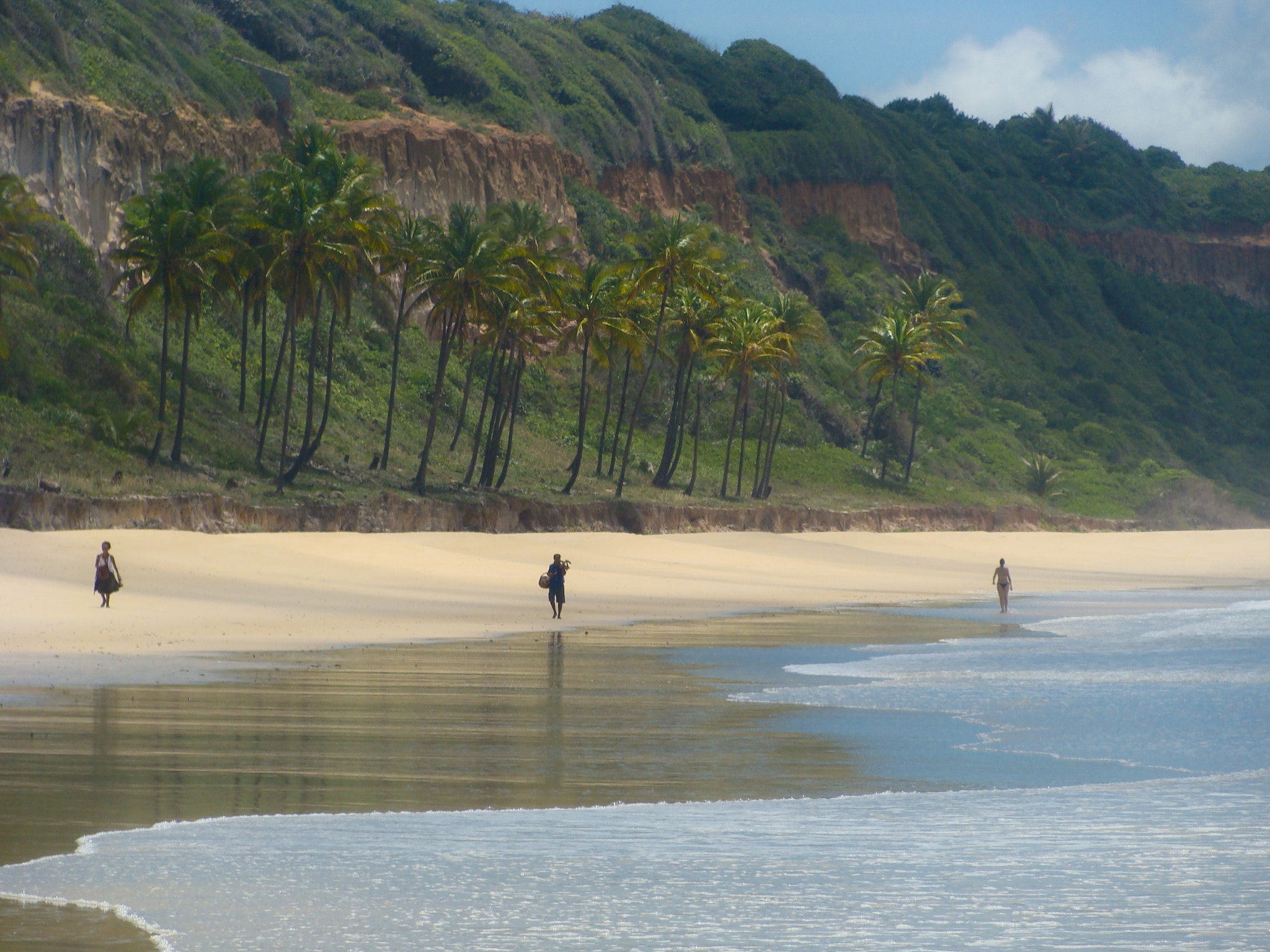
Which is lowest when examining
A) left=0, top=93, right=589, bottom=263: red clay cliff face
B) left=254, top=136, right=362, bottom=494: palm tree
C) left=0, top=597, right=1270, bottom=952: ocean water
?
left=0, top=597, right=1270, bottom=952: ocean water

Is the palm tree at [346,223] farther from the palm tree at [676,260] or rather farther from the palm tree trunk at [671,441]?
the palm tree trunk at [671,441]

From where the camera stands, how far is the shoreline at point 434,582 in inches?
724

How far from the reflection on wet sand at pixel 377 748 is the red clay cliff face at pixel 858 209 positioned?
273ft

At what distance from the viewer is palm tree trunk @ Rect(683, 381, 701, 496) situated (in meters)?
55.8

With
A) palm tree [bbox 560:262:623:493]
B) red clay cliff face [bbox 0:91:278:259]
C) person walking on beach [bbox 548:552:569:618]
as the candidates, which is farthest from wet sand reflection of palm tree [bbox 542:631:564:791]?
palm tree [bbox 560:262:623:493]

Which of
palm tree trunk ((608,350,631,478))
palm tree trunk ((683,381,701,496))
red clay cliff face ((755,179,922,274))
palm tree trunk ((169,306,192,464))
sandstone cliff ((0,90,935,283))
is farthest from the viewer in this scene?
red clay cliff face ((755,179,922,274))

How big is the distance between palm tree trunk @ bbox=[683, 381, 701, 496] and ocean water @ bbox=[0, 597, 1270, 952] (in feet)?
149

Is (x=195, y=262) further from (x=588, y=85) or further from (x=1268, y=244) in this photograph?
(x=1268, y=244)

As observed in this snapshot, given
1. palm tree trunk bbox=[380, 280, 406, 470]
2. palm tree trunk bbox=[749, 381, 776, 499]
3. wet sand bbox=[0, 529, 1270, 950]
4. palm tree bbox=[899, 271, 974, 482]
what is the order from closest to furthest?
wet sand bbox=[0, 529, 1270, 950]
palm tree trunk bbox=[380, 280, 406, 470]
palm tree trunk bbox=[749, 381, 776, 499]
palm tree bbox=[899, 271, 974, 482]

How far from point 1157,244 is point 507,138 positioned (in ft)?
254

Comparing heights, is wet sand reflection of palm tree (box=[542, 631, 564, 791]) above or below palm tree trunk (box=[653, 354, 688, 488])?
below

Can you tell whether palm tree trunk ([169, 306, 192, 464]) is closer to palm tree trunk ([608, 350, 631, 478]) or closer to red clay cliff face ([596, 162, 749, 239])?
palm tree trunk ([608, 350, 631, 478])

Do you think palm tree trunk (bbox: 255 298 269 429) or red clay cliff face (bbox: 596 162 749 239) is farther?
red clay cliff face (bbox: 596 162 749 239)

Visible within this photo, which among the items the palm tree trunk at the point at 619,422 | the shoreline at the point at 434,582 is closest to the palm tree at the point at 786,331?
the palm tree trunk at the point at 619,422
